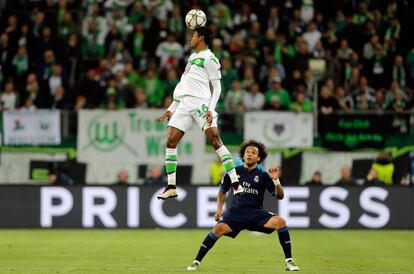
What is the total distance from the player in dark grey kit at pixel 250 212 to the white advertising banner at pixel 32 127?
34.2 ft

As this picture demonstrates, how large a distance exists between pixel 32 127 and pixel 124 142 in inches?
79.0

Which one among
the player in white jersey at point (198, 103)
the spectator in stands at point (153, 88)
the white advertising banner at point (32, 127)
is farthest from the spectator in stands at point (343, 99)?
the player in white jersey at point (198, 103)

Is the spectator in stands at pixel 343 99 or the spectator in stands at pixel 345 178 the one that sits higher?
the spectator in stands at pixel 343 99

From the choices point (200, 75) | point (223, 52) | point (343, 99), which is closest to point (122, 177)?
point (223, 52)

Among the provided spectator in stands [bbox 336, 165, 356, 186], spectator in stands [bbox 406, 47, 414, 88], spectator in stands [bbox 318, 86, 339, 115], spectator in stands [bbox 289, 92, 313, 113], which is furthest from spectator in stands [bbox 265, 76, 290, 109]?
spectator in stands [bbox 406, 47, 414, 88]

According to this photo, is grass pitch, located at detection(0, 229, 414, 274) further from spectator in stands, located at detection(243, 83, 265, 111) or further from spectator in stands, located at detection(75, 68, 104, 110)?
spectator in stands, located at detection(75, 68, 104, 110)

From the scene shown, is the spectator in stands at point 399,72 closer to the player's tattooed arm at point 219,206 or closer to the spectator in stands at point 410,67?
the spectator in stands at point 410,67

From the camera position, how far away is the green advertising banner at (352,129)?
24281mm

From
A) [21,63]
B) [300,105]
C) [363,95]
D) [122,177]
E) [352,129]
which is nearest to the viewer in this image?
[122,177]

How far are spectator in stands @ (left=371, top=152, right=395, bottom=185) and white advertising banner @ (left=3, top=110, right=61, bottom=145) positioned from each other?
22.7 ft

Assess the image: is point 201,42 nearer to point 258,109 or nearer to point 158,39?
point 258,109

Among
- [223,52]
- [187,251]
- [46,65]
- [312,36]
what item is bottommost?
[187,251]

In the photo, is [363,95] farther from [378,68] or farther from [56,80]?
[56,80]

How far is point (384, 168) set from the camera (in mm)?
24328
